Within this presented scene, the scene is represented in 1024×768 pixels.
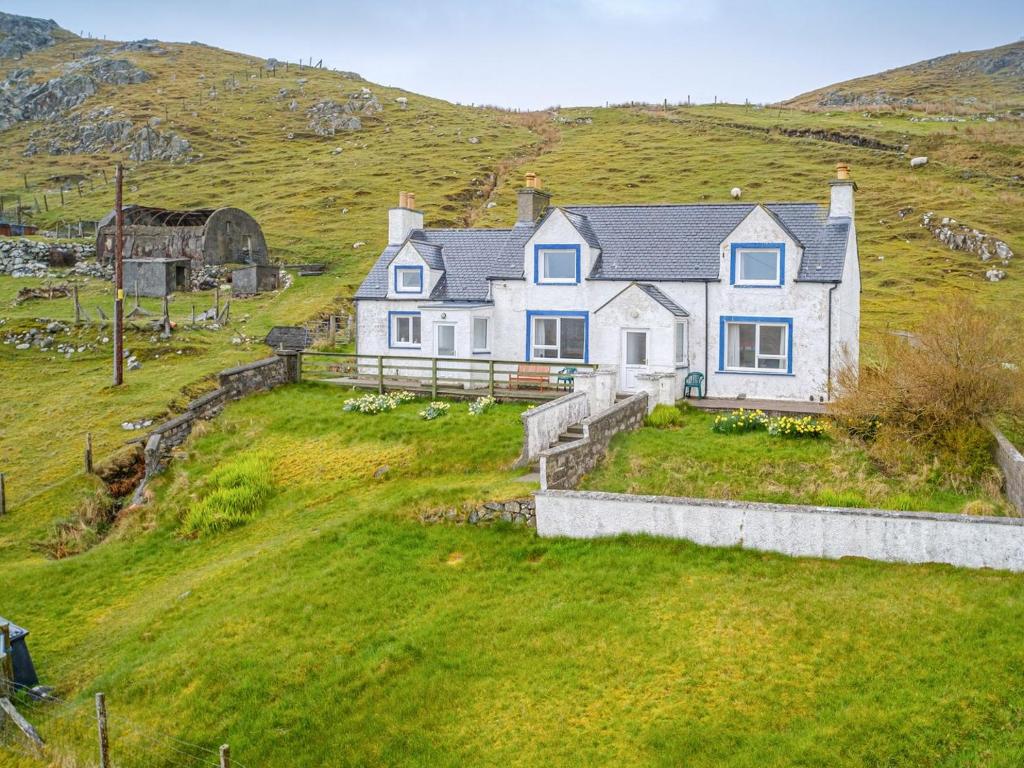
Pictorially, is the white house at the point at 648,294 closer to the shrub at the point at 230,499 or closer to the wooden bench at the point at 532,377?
the wooden bench at the point at 532,377

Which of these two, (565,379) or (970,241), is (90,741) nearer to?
(565,379)

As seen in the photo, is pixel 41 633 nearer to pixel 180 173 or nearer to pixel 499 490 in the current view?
pixel 499 490

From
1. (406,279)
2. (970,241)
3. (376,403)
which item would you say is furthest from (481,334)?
(970,241)

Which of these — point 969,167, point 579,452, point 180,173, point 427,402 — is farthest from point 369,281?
point 180,173

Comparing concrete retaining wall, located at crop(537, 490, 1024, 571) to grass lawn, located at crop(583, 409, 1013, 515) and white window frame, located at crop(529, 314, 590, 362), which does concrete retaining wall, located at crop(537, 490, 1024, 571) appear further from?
white window frame, located at crop(529, 314, 590, 362)

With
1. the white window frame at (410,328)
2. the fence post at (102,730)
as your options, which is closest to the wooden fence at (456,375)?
the white window frame at (410,328)
